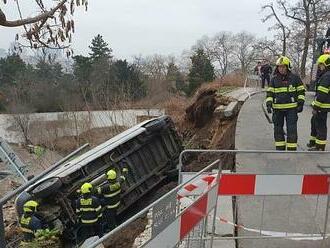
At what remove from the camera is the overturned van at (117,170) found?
8.73 meters

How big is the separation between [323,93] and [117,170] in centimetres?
474

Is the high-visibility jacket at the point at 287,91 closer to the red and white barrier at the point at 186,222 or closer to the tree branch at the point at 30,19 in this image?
the red and white barrier at the point at 186,222

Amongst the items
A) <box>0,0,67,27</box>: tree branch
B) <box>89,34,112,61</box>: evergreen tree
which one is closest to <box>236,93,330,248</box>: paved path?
<box>0,0,67,27</box>: tree branch

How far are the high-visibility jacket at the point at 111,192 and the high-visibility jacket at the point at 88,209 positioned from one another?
0.57 metres

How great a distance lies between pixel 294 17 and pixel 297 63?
771 cm

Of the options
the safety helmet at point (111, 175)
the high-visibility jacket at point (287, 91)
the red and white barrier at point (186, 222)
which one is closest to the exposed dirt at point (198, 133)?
the safety helmet at point (111, 175)

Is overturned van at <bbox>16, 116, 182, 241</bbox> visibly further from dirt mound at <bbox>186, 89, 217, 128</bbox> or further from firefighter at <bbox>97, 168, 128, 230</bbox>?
dirt mound at <bbox>186, 89, 217, 128</bbox>

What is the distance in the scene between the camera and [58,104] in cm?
4684

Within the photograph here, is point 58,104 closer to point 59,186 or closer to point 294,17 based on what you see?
point 294,17

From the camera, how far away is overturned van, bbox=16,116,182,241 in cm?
873

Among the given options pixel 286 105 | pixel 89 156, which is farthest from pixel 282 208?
pixel 89 156

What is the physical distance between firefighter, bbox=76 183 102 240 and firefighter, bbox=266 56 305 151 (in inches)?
142

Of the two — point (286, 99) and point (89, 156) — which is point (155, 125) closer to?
point (89, 156)

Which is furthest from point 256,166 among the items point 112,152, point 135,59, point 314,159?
point 135,59
